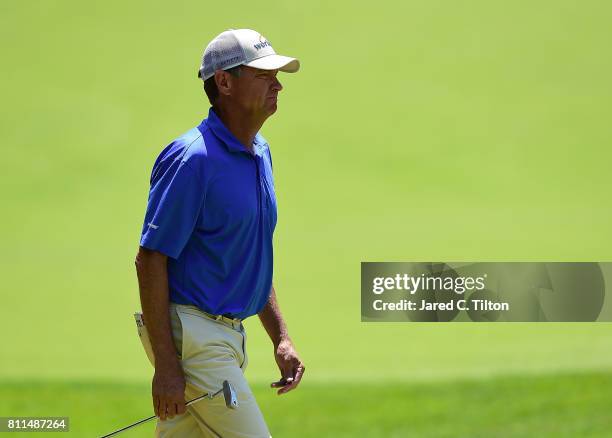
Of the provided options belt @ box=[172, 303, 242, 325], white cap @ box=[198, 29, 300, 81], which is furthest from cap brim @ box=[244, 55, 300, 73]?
belt @ box=[172, 303, 242, 325]

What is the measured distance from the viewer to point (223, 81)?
347cm

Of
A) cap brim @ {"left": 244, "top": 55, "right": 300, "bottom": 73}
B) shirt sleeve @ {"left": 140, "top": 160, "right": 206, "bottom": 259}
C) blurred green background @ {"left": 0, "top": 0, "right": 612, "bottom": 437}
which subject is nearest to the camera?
shirt sleeve @ {"left": 140, "top": 160, "right": 206, "bottom": 259}

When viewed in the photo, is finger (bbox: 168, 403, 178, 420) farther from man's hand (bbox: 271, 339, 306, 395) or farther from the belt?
man's hand (bbox: 271, 339, 306, 395)

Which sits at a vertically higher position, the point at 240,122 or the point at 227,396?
the point at 240,122

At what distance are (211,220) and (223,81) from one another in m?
0.41

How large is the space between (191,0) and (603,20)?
229 centimetres

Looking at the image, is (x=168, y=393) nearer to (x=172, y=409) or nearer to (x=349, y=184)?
(x=172, y=409)

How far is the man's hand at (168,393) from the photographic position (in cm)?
327

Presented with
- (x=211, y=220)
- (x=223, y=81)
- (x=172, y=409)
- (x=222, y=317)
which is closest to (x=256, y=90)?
(x=223, y=81)

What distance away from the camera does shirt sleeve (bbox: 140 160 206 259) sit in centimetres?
327

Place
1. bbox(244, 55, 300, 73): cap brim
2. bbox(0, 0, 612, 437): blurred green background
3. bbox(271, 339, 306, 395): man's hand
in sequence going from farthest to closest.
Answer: bbox(0, 0, 612, 437): blurred green background
bbox(271, 339, 306, 395): man's hand
bbox(244, 55, 300, 73): cap brim

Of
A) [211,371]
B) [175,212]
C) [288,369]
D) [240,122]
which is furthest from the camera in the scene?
[288,369]

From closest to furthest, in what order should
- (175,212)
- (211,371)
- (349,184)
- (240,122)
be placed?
(175,212), (211,371), (240,122), (349,184)

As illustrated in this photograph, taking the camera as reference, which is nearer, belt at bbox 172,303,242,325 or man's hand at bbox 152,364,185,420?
man's hand at bbox 152,364,185,420
